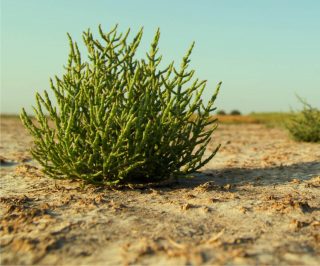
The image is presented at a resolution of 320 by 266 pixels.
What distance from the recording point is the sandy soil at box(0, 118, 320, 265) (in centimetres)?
278

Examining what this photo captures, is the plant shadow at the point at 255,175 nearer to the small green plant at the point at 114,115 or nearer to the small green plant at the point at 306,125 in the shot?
the small green plant at the point at 114,115

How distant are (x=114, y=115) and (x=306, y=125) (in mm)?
7876

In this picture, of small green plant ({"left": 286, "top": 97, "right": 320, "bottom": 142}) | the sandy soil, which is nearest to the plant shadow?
the sandy soil

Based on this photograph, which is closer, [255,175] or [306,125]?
[255,175]

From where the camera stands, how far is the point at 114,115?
449cm

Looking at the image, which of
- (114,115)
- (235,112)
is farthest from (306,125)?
(235,112)

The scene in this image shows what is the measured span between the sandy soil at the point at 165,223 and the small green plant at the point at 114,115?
29cm

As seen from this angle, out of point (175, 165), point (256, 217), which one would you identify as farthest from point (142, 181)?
point (256, 217)

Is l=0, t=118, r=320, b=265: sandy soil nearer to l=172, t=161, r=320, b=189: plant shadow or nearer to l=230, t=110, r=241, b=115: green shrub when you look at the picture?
l=172, t=161, r=320, b=189: plant shadow

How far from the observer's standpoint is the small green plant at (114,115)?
177 inches

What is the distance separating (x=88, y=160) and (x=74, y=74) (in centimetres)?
91

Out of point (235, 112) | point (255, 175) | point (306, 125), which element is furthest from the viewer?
point (235, 112)

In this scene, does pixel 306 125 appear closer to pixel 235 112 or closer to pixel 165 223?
pixel 165 223

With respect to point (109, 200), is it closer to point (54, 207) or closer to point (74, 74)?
point (54, 207)
